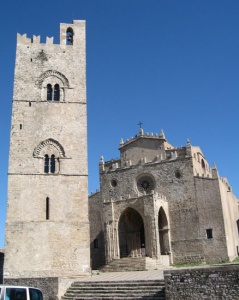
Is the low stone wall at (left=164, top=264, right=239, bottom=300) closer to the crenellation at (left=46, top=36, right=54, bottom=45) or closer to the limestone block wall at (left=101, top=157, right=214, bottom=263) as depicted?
the limestone block wall at (left=101, top=157, right=214, bottom=263)

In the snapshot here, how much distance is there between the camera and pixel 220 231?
28.2 metres

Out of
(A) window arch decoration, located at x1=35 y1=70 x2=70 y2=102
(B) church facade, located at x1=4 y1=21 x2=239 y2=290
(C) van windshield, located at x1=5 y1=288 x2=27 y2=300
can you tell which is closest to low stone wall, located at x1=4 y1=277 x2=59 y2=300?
(B) church facade, located at x1=4 y1=21 x2=239 y2=290

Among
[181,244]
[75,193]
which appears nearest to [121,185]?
[181,244]

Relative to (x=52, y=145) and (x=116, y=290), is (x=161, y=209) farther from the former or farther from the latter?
(x=116, y=290)

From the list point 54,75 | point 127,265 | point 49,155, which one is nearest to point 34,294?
point 49,155

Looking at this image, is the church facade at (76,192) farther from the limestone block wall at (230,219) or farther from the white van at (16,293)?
the white van at (16,293)

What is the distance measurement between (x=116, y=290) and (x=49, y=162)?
9117 mm

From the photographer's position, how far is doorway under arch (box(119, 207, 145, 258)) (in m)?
30.3

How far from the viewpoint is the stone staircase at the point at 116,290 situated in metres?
14.2

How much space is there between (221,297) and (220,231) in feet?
57.0

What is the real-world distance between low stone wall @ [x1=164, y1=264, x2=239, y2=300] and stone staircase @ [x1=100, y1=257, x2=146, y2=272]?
38.3 ft

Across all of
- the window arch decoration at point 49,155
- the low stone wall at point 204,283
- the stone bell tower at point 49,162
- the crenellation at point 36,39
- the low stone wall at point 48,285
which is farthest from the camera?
the crenellation at point 36,39

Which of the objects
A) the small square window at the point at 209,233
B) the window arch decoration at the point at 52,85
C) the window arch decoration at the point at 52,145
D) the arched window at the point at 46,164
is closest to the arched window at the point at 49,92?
the window arch decoration at the point at 52,85

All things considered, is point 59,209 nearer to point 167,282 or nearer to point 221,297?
point 167,282
